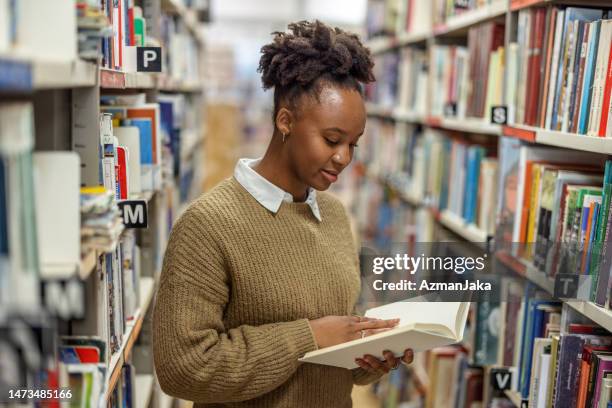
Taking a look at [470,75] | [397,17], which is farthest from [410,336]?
[397,17]

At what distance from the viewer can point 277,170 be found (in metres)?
1.58

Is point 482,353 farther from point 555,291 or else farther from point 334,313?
point 334,313

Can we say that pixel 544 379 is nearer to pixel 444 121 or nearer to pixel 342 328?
pixel 342 328

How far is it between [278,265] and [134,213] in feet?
1.29

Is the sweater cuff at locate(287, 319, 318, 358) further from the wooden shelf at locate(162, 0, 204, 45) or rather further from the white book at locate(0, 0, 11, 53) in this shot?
the wooden shelf at locate(162, 0, 204, 45)

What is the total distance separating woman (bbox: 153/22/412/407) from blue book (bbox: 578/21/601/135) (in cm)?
58

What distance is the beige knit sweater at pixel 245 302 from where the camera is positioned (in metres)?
1.40

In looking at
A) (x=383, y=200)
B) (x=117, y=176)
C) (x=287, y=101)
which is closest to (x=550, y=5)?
(x=287, y=101)

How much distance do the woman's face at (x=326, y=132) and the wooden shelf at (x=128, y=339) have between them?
2.05ft

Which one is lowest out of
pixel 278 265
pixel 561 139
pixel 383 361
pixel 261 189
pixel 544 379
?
pixel 544 379

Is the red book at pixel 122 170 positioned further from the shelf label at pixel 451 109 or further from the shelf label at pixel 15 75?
the shelf label at pixel 451 109

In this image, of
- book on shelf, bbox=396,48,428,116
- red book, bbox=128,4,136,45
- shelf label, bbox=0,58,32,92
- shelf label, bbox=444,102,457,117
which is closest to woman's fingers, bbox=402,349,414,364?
shelf label, bbox=0,58,32,92

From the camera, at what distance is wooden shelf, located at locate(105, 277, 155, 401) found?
1.53 m

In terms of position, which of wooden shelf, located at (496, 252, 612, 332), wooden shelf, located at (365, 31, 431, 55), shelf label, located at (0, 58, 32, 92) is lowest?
wooden shelf, located at (496, 252, 612, 332)
